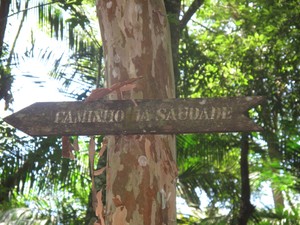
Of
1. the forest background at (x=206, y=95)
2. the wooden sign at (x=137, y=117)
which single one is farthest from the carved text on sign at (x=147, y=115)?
the forest background at (x=206, y=95)

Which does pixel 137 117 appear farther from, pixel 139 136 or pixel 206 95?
pixel 206 95

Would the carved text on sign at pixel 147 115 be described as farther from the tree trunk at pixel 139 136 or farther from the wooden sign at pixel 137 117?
the tree trunk at pixel 139 136

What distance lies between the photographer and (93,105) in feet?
7.49

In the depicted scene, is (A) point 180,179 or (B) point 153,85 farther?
(A) point 180,179

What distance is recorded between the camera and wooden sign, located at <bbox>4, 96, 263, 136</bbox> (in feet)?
7.23

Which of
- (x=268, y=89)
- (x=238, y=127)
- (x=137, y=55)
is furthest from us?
(x=268, y=89)

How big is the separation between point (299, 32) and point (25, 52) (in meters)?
3.57

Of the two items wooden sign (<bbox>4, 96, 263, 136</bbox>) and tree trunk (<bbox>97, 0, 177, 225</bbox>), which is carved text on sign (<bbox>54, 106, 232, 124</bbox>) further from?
tree trunk (<bbox>97, 0, 177, 225</bbox>)

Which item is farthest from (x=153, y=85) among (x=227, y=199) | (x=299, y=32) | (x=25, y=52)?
(x=227, y=199)

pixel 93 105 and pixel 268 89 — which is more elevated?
pixel 268 89

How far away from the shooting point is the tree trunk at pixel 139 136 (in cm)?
233

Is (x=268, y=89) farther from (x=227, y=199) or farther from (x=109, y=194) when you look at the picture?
(x=109, y=194)

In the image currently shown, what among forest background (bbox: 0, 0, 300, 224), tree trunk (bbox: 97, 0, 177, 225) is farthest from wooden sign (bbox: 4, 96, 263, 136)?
forest background (bbox: 0, 0, 300, 224)

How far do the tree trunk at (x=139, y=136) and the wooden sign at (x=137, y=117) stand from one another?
215 millimetres
